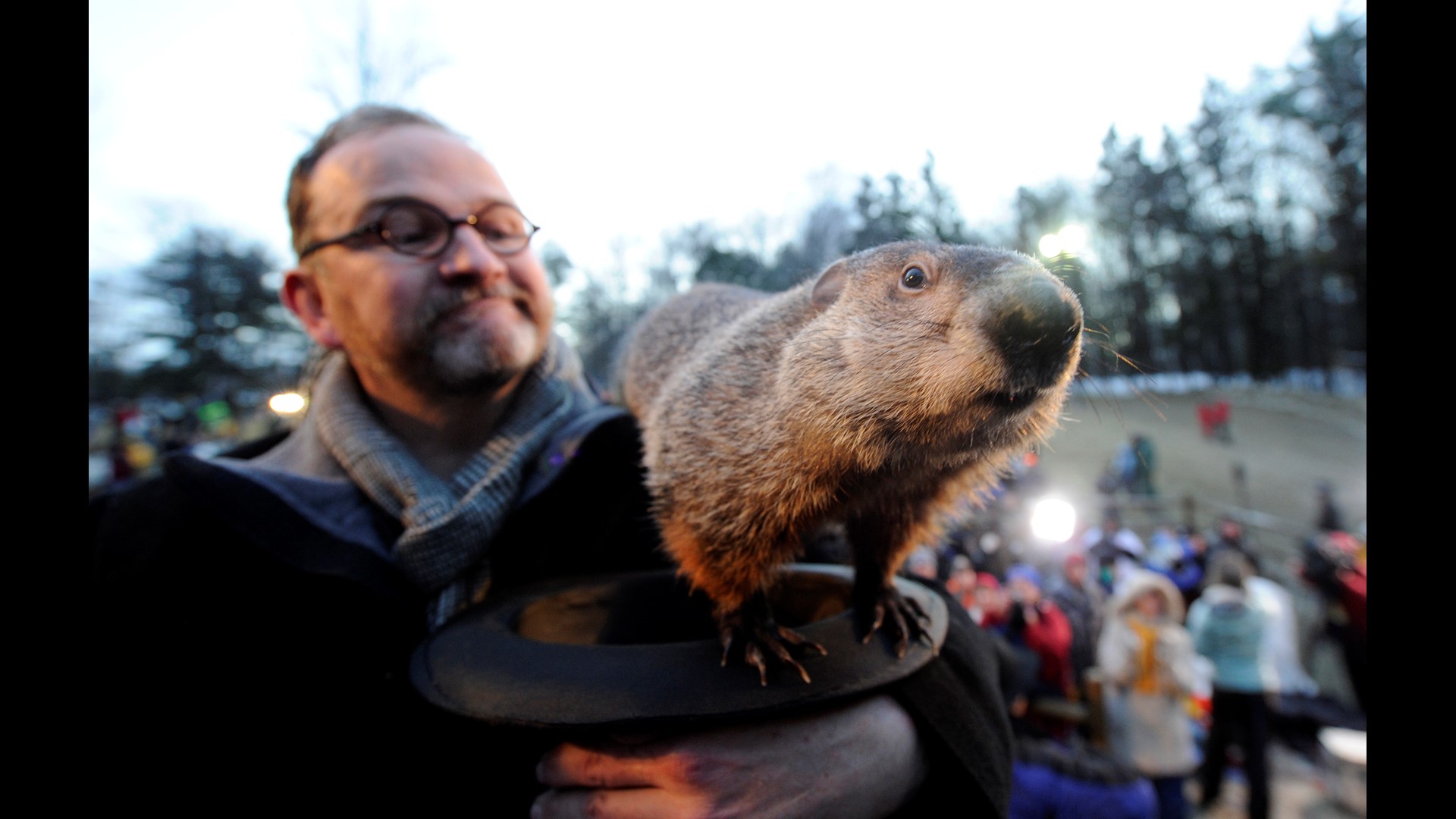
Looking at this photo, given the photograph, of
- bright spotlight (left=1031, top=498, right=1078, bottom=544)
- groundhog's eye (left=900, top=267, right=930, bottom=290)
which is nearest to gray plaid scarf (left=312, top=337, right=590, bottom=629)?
groundhog's eye (left=900, top=267, right=930, bottom=290)

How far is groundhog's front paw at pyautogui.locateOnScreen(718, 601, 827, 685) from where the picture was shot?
124 cm

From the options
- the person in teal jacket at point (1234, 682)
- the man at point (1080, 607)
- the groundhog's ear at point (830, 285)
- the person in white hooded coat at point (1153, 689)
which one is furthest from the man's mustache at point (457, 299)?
the person in teal jacket at point (1234, 682)

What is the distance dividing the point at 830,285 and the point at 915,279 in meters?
0.29

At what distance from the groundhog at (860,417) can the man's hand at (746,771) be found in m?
0.18

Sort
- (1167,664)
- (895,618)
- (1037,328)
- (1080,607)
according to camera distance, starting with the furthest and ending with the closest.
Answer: (1080,607)
(1167,664)
(895,618)
(1037,328)

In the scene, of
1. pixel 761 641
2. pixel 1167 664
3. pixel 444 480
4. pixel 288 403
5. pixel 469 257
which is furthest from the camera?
pixel 1167 664

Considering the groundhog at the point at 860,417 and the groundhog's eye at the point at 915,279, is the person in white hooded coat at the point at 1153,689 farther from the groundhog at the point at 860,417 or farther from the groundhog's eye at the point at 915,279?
the groundhog's eye at the point at 915,279

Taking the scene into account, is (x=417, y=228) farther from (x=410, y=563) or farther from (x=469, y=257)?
(x=410, y=563)

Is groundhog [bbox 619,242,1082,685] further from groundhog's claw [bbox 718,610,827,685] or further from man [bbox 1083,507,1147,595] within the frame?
man [bbox 1083,507,1147,595]

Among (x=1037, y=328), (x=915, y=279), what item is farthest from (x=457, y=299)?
(x=1037, y=328)

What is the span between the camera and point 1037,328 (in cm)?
95
